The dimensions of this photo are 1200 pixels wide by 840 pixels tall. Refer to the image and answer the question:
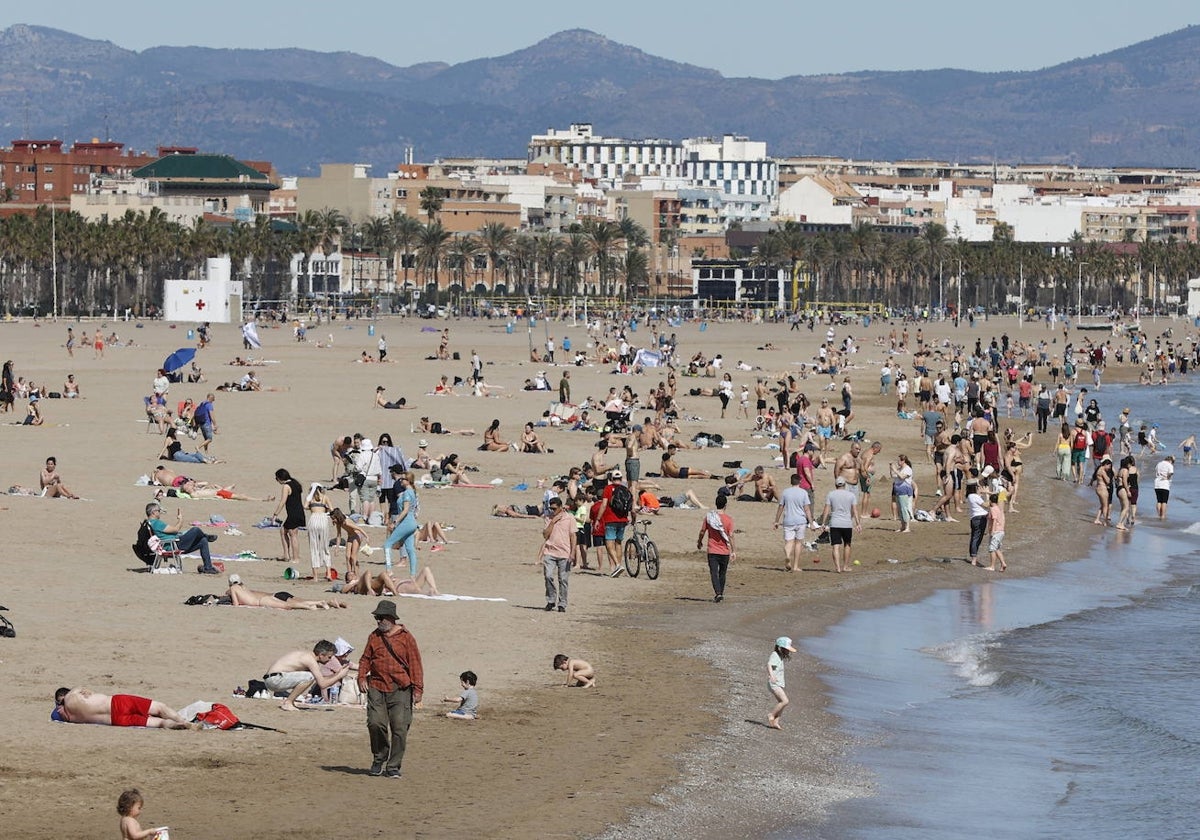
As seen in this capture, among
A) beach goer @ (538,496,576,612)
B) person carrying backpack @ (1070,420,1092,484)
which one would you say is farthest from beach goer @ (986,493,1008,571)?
person carrying backpack @ (1070,420,1092,484)

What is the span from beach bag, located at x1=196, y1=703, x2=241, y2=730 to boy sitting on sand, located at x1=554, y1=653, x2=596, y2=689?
3.13 meters

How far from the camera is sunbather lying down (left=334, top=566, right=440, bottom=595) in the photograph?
1936 centimetres

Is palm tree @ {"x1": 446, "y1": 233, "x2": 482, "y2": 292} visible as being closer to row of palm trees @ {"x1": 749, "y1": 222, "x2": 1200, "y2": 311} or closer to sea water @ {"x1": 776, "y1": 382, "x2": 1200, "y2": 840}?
row of palm trees @ {"x1": 749, "y1": 222, "x2": 1200, "y2": 311}

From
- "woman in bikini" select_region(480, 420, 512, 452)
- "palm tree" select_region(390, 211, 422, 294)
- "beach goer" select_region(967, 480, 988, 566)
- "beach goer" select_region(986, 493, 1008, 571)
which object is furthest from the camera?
"palm tree" select_region(390, 211, 422, 294)

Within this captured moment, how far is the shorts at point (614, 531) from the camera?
22.0 meters

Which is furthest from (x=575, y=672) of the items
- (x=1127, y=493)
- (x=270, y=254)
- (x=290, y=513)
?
(x=270, y=254)

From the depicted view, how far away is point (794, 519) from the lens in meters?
22.5

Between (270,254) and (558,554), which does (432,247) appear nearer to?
(270,254)

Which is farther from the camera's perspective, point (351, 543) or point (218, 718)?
point (351, 543)

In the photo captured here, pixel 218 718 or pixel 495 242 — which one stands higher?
pixel 495 242

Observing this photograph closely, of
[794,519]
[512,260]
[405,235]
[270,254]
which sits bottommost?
[794,519]

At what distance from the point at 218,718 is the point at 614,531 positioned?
9057mm

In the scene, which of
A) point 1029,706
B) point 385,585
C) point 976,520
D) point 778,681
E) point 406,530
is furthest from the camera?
point 976,520

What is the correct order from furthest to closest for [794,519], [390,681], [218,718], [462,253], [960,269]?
[960,269]
[462,253]
[794,519]
[218,718]
[390,681]
